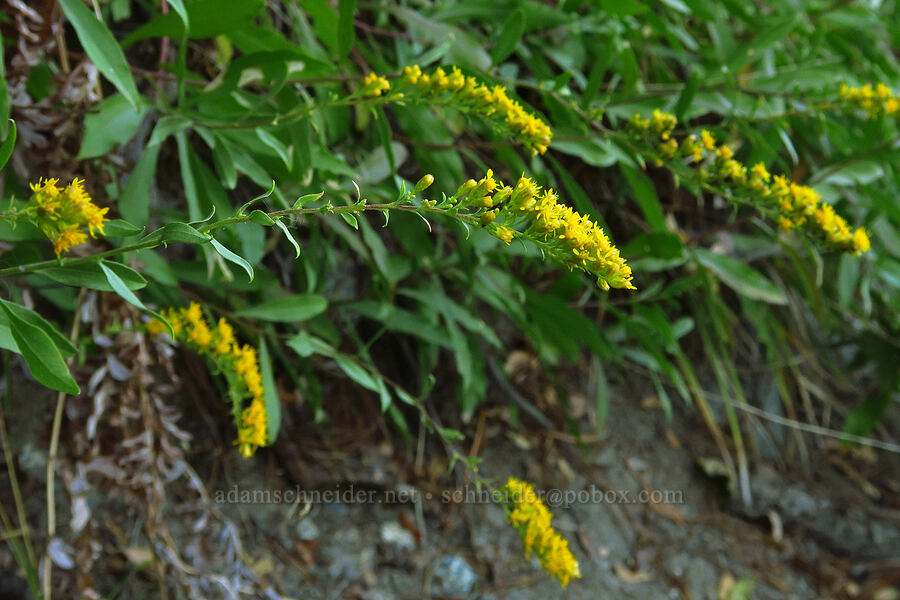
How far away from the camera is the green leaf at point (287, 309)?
4.18 feet

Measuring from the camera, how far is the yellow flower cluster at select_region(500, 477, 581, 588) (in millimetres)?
1064

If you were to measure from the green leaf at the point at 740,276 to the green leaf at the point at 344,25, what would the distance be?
2.75 feet

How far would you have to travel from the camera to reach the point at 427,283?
1.54m

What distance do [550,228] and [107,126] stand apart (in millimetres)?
689

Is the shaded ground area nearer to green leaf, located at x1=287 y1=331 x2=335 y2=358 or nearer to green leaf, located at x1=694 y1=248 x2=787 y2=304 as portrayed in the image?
green leaf, located at x1=287 y1=331 x2=335 y2=358

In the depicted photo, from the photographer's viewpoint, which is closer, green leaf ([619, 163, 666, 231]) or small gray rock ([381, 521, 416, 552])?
green leaf ([619, 163, 666, 231])

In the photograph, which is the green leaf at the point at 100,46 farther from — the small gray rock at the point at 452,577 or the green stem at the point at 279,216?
the small gray rock at the point at 452,577

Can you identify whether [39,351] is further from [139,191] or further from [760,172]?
[760,172]

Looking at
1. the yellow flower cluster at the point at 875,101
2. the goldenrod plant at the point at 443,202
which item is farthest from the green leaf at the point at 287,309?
the yellow flower cluster at the point at 875,101

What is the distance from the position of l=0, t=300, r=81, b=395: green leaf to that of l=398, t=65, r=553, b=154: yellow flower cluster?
A: 49 centimetres

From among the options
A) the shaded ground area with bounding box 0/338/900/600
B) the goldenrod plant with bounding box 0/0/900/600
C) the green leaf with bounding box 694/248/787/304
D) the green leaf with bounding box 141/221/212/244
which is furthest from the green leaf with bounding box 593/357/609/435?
the green leaf with bounding box 141/221/212/244

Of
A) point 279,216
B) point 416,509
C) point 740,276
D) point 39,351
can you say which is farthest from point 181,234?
point 740,276

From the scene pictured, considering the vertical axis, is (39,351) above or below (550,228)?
below

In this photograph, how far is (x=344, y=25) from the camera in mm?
1188
